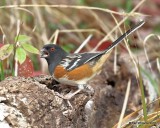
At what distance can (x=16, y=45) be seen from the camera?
3098mm

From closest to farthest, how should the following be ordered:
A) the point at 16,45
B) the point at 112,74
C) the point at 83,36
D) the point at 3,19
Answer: the point at 16,45, the point at 112,74, the point at 3,19, the point at 83,36

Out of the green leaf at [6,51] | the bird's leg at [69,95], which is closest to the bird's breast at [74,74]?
the bird's leg at [69,95]

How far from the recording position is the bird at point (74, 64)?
3061 mm

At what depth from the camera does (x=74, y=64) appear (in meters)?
3.18

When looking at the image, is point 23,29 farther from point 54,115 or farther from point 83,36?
point 54,115

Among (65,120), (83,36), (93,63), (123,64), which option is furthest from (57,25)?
(65,120)

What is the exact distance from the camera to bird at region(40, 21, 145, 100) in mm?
3061

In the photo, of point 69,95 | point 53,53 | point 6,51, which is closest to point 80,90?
point 69,95

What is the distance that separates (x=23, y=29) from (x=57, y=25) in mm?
834

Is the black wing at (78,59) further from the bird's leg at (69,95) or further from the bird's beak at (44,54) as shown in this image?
the bird's leg at (69,95)

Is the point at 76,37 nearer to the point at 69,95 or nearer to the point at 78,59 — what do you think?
the point at 78,59

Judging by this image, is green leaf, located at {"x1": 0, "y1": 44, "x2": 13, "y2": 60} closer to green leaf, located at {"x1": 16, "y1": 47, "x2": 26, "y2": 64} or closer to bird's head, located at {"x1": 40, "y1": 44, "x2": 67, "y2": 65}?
Result: green leaf, located at {"x1": 16, "y1": 47, "x2": 26, "y2": 64}

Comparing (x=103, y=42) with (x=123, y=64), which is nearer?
(x=123, y=64)

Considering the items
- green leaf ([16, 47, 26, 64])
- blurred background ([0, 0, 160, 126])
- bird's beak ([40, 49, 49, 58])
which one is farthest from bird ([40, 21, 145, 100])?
green leaf ([16, 47, 26, 64])
